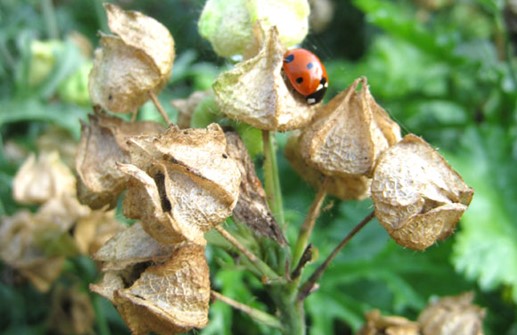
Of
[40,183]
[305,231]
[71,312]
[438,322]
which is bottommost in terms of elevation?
[71,312]

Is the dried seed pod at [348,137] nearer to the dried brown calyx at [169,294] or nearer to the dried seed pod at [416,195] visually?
the dried seed pod at [416,195]

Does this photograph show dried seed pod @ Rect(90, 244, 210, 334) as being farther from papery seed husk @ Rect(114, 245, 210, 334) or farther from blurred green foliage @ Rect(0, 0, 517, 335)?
blurred green foliage @ Rect(0, 0, 517, 335)

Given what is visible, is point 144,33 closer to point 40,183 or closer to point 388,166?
point 388,166

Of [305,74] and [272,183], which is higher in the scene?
[305,74]

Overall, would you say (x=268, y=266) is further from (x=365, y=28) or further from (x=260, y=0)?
(x=365, y=28)

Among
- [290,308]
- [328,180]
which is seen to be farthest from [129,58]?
[290,308]

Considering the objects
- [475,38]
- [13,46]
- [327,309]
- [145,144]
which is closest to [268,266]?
[145,144]
